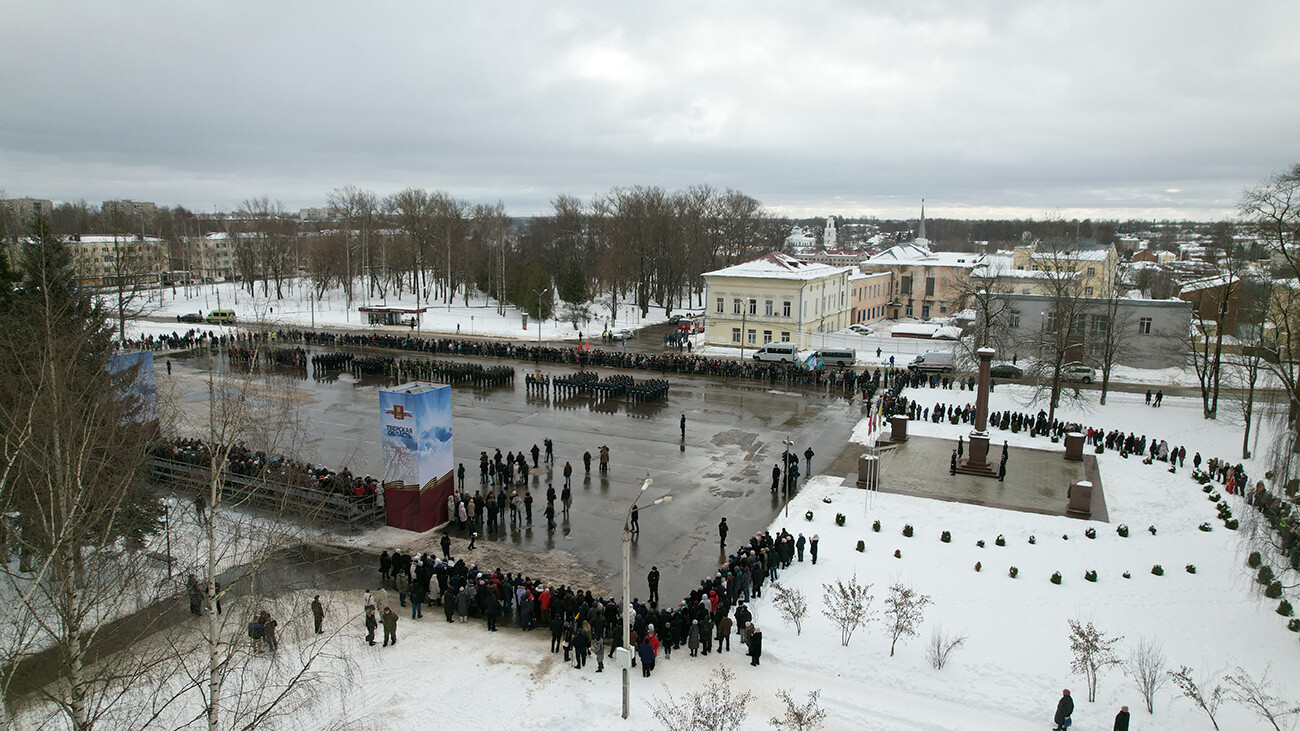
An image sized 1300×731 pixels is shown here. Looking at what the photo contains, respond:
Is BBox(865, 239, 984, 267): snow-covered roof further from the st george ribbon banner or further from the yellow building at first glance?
the st george ribbon banner

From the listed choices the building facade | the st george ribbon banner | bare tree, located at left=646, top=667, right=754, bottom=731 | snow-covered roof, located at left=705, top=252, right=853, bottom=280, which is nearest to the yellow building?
the building facade

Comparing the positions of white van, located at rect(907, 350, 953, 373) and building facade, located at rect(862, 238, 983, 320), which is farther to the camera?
building facade, located at rect(862, 238, 983, 320)

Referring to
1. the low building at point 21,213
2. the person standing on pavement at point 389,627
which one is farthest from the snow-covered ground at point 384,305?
the person standing on pavement at point 389,627

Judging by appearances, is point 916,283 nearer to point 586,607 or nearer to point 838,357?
point 838,357

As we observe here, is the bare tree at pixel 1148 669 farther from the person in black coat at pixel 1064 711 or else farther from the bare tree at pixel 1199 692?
the person in black coat at pixel 1064 711

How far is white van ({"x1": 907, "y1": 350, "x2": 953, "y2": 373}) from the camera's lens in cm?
4112

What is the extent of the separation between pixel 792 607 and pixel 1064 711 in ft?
16.1

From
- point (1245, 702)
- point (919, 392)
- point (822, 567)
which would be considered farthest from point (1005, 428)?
point (1245, 702)

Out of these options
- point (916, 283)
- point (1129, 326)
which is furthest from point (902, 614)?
point (916, 283)

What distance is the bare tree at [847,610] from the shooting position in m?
14.0

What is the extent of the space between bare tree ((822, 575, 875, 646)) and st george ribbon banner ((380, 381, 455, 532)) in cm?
1041

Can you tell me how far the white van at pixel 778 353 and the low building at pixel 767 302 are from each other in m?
2.06

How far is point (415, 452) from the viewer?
19.2 m

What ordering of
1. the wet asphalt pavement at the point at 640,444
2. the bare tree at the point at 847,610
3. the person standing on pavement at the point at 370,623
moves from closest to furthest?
the person standing on pavement at the point at 370,623
the bare tree at the point at 847,610
the wet asphalt pavement at the point at 640,444
